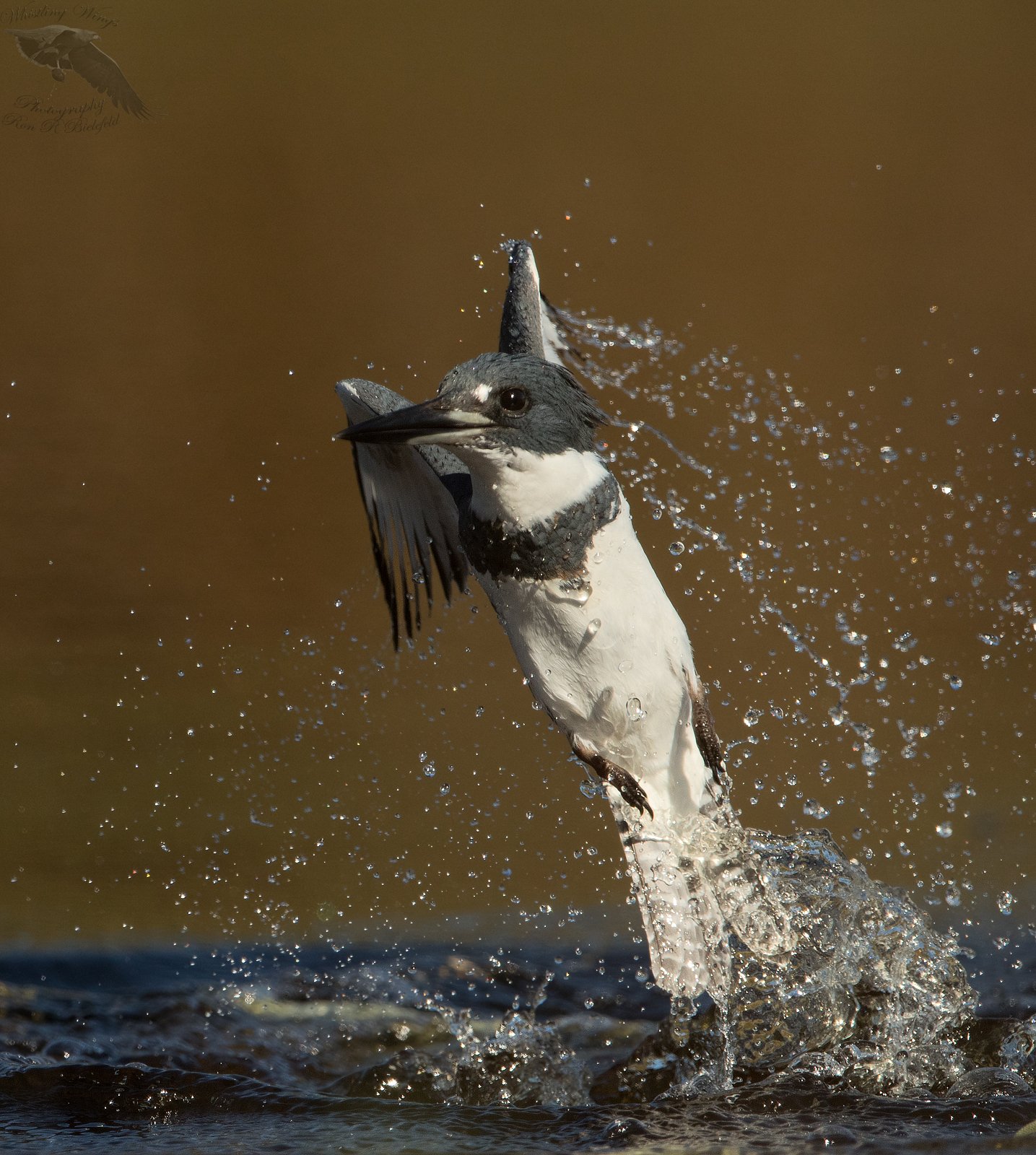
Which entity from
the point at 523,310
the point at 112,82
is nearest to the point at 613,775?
the point at 523,310

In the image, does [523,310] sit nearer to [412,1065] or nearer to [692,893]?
[692,893]

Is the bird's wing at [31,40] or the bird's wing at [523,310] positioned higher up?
the bird's wing at [31,40]

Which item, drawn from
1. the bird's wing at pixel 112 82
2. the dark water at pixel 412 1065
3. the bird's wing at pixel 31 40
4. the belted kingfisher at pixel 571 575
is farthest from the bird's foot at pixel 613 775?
the bird's wing at pixel 112 82

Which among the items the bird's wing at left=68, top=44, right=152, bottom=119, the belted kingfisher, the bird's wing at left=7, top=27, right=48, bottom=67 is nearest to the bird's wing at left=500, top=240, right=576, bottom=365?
the belted kingfisher

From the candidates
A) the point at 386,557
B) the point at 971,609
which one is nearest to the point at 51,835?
the point at 386,557

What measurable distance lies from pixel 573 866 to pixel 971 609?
83.8 inches

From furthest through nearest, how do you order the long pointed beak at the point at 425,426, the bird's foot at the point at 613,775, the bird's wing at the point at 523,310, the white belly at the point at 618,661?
the bird's wing at the point at 523,310
the bird's foot at the point at 613,775
the white belly at the point at 618,661
the long pointed beak at the point at 425,426

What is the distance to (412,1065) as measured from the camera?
6.09 ft

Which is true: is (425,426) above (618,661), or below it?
above

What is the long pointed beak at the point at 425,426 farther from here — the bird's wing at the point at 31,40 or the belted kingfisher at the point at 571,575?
the bird's wing at the point at 31,40

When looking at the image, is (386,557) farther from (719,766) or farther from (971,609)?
(971,609)

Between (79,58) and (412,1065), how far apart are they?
387 centimetres

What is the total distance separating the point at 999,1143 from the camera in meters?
1.37

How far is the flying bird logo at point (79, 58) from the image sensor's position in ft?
14.0
